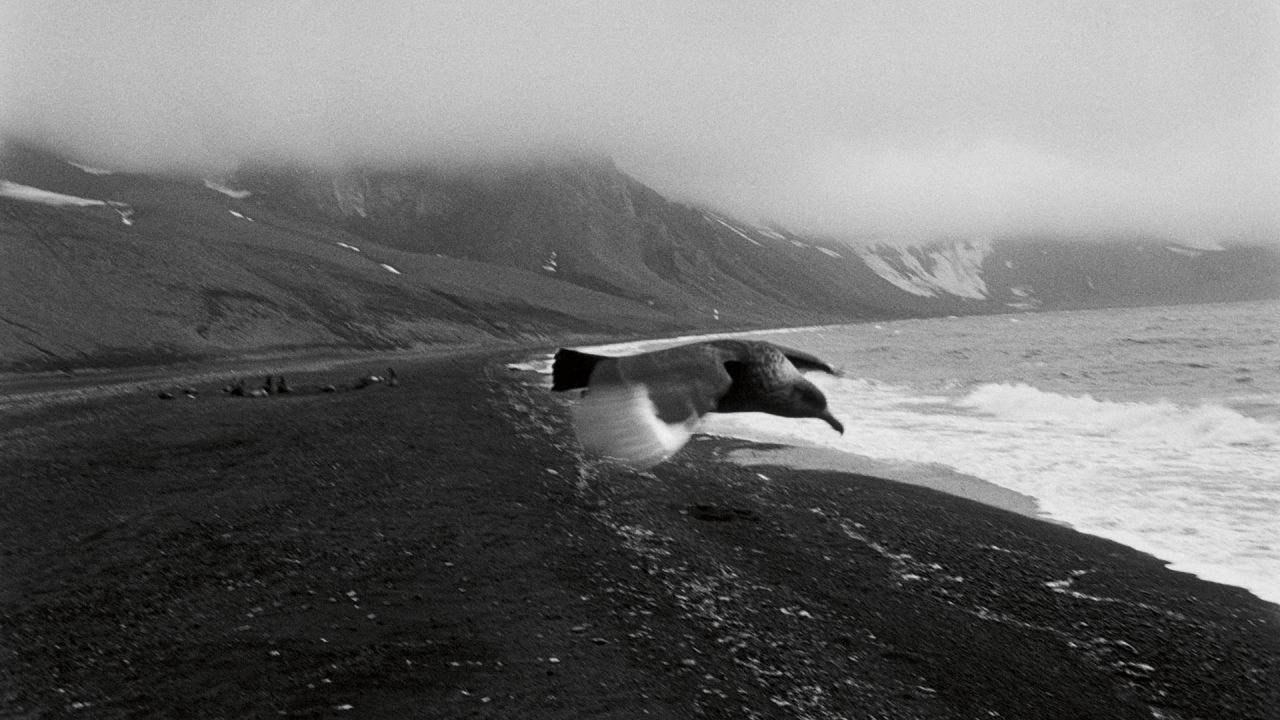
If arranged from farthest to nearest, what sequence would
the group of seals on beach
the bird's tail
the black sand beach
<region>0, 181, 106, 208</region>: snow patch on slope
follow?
<region>0, 181, 106, 208</region>: snow patch on slope, the group of seals on beach, the black sand beach, the bird's tail

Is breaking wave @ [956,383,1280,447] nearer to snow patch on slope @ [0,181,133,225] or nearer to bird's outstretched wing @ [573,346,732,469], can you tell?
bird's outstretched wing @ [573,346,732,469]

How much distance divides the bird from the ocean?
A: 252 mm

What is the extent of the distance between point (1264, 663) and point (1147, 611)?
6.54 feet

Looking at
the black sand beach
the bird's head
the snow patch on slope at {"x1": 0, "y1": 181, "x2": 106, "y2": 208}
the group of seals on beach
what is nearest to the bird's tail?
the bird's head

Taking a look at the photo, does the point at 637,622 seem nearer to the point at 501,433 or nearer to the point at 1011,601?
the point at 1011,601

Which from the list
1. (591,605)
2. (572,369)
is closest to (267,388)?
(591,605)

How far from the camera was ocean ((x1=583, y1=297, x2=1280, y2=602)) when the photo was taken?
18.7 m

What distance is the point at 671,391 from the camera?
1.81m

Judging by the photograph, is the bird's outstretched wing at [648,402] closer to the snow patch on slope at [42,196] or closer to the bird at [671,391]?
the bird at [671,391]

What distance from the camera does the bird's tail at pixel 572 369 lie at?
70.7 inches

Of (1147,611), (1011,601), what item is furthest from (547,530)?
(1147,611)

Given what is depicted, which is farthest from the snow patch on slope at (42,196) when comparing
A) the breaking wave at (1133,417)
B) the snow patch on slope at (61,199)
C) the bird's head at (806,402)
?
the bird's head at (806,402)

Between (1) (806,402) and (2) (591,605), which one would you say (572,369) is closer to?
(1) (806,402)

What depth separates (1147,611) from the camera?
48.0 feet
